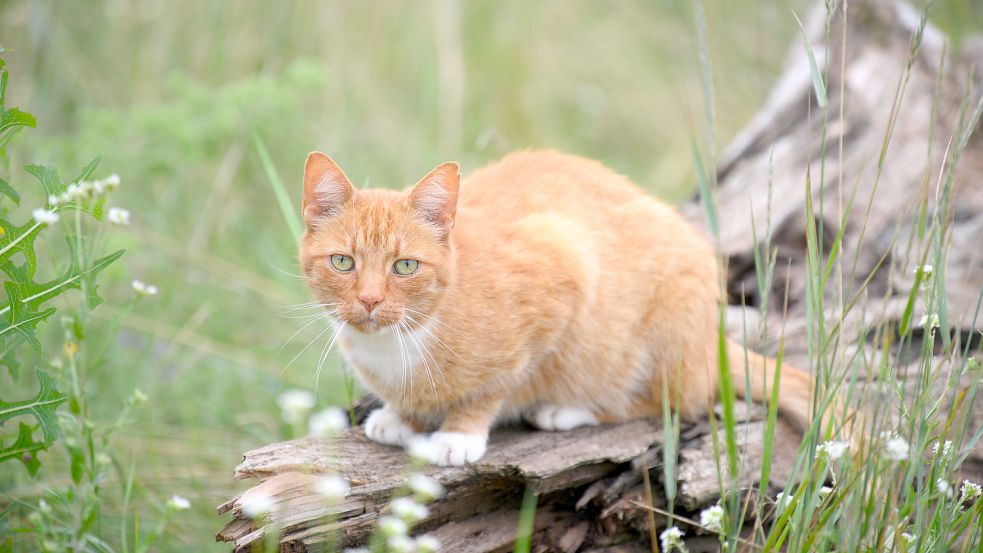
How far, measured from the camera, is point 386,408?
10.4 feet

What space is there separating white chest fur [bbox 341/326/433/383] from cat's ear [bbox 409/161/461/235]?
35 cm

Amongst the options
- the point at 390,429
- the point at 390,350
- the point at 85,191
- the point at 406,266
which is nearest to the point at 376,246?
the point at 406,266

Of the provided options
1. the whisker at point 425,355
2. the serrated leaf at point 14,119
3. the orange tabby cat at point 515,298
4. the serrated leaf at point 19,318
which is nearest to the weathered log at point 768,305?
the orange tabby cat at point 515,298

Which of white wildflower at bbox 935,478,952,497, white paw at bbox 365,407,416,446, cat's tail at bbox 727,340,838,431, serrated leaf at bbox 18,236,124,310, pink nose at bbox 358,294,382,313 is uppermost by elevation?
serrated leaf at bbox 18,236,124,310

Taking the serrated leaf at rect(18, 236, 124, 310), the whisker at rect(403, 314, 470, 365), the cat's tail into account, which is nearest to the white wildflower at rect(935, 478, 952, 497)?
the cat's tail

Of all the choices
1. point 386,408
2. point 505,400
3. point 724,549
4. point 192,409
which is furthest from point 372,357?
point 192,409

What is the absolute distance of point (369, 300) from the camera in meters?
2.65

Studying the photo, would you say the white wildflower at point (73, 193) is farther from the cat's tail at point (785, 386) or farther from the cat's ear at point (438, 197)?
the cat's tail at point (785, 386)

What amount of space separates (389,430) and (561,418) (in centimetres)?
63

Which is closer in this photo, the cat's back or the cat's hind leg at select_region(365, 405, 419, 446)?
the cat's hind leg at select_region(365, 405, 419, 446)

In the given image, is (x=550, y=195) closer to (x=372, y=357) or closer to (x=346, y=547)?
(x=372, y=357)

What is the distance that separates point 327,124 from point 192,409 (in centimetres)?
244

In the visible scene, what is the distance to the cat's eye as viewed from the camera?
9.07ft

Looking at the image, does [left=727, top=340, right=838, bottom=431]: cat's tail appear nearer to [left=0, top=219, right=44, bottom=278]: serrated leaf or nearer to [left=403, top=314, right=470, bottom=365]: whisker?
[left=403, top=314, right=470, bottom=365]: whisker
